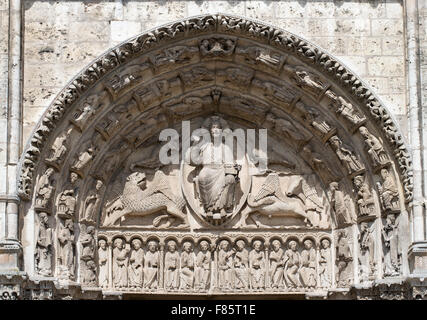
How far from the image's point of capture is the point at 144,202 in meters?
17.8

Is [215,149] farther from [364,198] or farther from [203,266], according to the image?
[364,198]

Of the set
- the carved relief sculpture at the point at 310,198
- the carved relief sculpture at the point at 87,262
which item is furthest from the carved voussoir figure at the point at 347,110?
the carved relief sculpture at the point at 87,262

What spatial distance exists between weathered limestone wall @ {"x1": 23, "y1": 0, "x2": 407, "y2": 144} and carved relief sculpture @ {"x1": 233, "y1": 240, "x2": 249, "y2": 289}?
2.56 meters

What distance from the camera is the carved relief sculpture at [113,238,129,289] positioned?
17.5 meters

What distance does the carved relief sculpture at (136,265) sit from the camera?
17.5 m

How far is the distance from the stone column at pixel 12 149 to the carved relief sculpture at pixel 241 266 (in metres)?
2.89

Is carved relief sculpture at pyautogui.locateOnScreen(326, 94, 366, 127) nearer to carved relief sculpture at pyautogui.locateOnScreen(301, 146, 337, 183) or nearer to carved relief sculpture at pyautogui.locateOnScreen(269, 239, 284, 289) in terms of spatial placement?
carved relief sculpture at pyautogui.locateOnScreen(301, 146, 337, 183)

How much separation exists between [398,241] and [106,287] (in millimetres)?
3642

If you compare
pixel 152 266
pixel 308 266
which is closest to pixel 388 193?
pixel 308 266

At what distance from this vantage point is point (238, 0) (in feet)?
57.1

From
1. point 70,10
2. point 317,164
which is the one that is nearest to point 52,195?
point 70,10

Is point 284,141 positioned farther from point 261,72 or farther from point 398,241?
point 398,241

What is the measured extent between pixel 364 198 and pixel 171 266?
2550mm

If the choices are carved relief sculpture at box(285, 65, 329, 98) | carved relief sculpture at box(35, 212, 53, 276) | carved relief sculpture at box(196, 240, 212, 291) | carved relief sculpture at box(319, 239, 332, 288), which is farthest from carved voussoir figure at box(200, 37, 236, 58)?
carved relief sculpture at box(35, 212, 53, 276)
